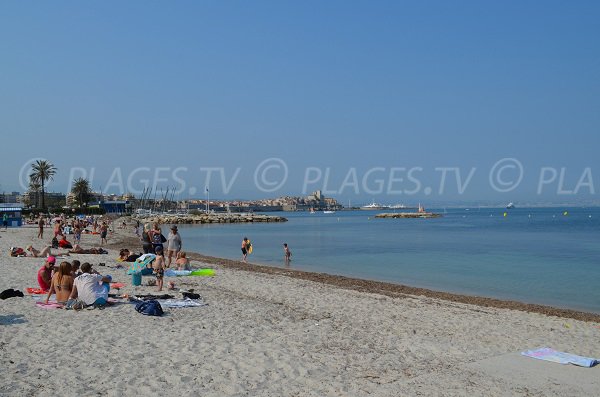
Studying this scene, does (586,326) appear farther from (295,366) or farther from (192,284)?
(192,284)

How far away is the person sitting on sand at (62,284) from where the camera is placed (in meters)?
9.77

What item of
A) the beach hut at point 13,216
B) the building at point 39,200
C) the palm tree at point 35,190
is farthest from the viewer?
the building at point 39,200

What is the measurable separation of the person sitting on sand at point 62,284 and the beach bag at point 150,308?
4.47 feet

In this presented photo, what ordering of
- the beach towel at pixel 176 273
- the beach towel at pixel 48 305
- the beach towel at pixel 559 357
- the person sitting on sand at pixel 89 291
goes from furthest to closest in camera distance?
the beach towel at pixel 176 273 < the person sitting on sand at pixel 89 291 < the beach towel at pixel 48 305 < the beach towel at pixel 559 357

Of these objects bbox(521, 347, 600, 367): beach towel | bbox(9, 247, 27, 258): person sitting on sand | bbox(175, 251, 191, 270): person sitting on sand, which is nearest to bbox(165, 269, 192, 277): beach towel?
bbox(175, 251, 191, 270): person sitting on sand

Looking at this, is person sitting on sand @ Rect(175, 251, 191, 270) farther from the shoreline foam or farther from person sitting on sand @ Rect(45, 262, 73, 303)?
person sitting on sand @ Rect(45, 262, 73, 303)

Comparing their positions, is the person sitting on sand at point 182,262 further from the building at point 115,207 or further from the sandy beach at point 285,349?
the building at point 115,207

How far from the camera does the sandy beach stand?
19.9ft

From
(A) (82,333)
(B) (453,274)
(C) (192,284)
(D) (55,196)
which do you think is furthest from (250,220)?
(A) (82,333)

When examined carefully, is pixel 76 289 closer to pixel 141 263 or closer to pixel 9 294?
pixel 9 294

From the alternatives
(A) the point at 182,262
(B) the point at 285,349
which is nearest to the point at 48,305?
(B) the point at 285,349

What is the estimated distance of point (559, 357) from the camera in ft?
25.3

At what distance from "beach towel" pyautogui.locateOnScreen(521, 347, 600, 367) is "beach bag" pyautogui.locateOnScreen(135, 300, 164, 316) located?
5.96 meters

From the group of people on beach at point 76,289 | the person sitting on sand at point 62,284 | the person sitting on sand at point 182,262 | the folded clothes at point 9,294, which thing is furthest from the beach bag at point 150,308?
the person sitting on sand at point 182,262
